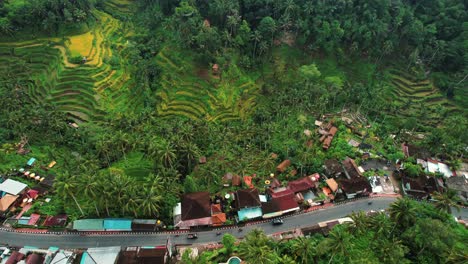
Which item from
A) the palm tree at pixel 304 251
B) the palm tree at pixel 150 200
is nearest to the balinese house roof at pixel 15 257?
the palm tree at pixel 150 200

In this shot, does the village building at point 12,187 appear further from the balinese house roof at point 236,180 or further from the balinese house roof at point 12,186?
the balinese house roof at point 236,180

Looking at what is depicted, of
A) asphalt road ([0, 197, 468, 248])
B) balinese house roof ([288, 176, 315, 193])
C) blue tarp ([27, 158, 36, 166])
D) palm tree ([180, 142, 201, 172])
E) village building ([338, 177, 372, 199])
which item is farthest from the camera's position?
blue tarp ([27, 158, 36, 166])

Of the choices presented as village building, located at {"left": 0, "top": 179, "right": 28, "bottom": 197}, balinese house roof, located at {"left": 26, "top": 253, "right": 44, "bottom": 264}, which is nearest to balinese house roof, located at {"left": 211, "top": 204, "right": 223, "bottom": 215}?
balinese house roof, located at {"left": 26, "top": 253, "right": 44, "bottom": 264}

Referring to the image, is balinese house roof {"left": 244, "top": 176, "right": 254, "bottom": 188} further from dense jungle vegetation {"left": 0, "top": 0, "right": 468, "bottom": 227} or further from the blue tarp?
the blue tarp

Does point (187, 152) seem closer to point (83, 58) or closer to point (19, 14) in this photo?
point (83, 58)

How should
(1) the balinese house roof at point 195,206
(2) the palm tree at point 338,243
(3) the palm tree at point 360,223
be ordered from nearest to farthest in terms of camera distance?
(2) the palm tree at point 338,243 → (3) the palm tree at point 360,223 → (1) the balinese house roof at point 195,206

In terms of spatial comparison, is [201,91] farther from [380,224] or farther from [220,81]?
[380,224]
